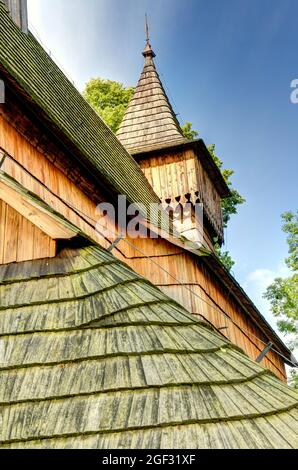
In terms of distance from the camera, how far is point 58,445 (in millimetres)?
2861

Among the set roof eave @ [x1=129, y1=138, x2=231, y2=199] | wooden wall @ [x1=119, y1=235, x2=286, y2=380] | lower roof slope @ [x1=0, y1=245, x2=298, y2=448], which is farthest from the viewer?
roof eave @ [x1=129, y1=138, x2=231, y2=199]

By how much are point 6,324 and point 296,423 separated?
2.17 m

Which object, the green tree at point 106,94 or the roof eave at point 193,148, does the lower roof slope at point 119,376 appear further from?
the green tree at point 106,94

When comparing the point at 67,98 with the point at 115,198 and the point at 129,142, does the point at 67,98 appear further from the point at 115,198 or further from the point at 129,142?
the point at 129,142

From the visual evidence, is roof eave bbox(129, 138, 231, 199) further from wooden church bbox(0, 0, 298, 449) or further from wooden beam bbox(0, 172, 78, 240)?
wooden beam bbox(0, 172, 78, 240)

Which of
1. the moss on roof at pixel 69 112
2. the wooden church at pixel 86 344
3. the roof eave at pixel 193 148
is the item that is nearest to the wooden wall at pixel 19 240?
the wooden church at pixel 86 344

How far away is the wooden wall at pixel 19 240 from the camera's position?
469 cm

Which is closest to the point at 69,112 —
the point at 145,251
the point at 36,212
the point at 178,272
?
the point at 145,251

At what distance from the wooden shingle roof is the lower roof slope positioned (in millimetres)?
10771

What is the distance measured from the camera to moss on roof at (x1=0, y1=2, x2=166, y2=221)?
25.3 feet

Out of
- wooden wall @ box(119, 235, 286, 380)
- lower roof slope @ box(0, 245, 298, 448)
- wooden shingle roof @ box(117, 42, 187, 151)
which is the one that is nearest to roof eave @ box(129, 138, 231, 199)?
wooden shingle roof @ box(117, 42, 187, 151)

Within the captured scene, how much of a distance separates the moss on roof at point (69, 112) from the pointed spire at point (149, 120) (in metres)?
1.50

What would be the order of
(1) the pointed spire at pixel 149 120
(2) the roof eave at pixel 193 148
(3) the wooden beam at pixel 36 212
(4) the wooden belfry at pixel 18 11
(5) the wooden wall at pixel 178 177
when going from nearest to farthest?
(3) the wooden beam at pixel 36 212 < (4) the wooden belfry at pixel 18 11 < (5) the wooden wall at pixel 178 177 < (2) the roof eave at pixel 193 148 < (1) the pointed spire at pixel 149 120

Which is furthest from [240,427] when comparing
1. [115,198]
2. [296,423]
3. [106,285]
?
[115,198]
